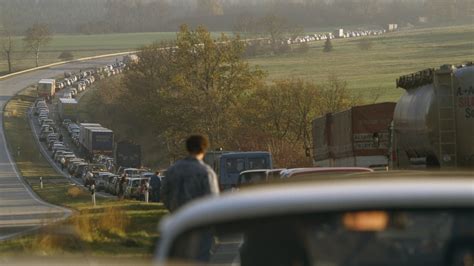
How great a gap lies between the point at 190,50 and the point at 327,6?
339ft

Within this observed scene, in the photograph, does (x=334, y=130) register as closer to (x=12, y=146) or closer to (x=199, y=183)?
(x=199, y=183)

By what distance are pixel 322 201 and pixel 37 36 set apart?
150m

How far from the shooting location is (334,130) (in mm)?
42906

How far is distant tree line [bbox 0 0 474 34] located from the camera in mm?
161750

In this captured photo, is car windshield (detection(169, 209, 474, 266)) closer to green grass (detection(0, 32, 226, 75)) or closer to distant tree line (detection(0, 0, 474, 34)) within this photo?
distant tree line (detection(0, 0, 474, 34))

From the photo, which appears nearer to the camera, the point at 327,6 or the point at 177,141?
the point at 177,141

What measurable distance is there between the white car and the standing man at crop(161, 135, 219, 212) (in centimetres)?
655

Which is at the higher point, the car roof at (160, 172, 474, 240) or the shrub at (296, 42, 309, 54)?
the shrub at (296, 42, 309, 54)

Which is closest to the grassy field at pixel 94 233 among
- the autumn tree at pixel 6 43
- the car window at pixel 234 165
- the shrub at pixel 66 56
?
the car window at pixel 234 165

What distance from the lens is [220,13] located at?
169 m

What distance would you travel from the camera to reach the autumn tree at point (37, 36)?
15141cm

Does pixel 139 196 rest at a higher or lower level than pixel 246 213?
lower

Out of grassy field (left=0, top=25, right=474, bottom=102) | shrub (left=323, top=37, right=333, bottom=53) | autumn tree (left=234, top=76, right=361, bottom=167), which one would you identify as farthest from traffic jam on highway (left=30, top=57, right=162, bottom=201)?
shrub (left=323, top=37, right=333, bottom=53)

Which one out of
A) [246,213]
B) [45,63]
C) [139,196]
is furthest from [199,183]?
[45,63]
